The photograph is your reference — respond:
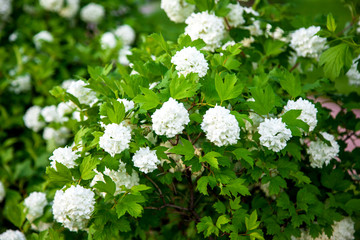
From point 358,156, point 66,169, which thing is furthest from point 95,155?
point 358,156

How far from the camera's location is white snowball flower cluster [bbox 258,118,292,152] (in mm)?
1557

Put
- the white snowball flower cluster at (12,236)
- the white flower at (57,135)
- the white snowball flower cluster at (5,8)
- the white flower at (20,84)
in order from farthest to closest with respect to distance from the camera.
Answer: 1. the white snowball flower cluster at (5,8)
2. the white flower at (20,84)
3. the white flower at (57,135)
4. the white snowball flower cluster at (12,236)

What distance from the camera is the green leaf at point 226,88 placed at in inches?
60.7

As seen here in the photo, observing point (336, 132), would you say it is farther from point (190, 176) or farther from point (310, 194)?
point (190, 176)

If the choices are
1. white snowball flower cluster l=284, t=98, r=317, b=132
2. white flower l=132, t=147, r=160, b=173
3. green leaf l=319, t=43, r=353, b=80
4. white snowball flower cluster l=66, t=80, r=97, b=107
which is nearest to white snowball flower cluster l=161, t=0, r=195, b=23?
white snowball flower cluster l=66, t=80, r=97, b=107

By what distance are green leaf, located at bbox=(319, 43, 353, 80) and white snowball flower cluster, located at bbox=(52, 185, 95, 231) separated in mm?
1439

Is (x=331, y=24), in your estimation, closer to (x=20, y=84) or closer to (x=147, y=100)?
(x=147, y=100)

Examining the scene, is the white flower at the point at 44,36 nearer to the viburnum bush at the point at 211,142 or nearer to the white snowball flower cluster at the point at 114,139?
the viburnum bush at the point at 211,142

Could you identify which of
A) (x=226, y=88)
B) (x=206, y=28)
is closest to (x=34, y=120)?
(x=206, y=28)

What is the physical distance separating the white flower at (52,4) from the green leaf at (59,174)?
8.63 feet

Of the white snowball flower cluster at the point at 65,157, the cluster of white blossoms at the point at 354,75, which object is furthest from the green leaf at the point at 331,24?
the white snowball flower cluster at the point at 65,157

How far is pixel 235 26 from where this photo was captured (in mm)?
2301

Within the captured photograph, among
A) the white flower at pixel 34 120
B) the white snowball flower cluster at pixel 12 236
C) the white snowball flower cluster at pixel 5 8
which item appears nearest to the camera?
the white snowball flower cluster at pixel 12 236

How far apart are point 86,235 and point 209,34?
1.40 m
